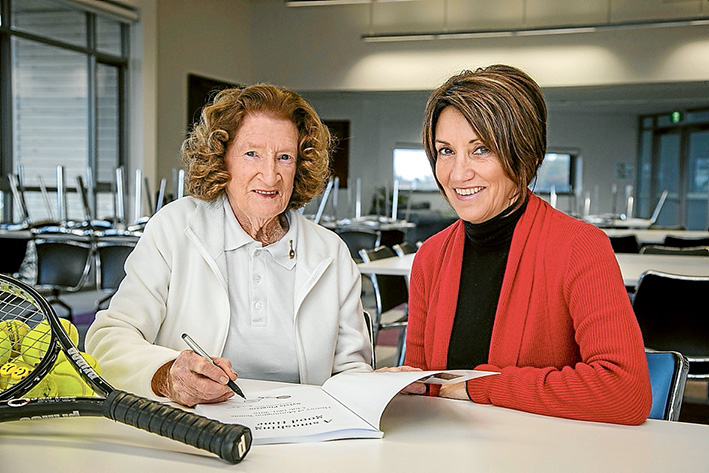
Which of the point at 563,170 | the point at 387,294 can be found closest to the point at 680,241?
the point at 387,294

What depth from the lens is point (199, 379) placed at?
48.1 inches

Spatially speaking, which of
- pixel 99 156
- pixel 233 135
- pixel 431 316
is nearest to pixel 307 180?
pixel 233 135

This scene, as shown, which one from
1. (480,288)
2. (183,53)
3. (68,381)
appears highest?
(183,53)

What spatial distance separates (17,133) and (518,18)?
6.90m

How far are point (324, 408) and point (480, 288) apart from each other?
21.6 inches

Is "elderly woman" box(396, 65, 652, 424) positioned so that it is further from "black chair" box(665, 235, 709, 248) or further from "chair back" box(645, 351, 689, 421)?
"black chair" box(665, 235, 709, 248)

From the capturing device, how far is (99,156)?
8875 mm

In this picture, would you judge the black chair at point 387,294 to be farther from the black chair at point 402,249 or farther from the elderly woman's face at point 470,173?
the elderly woman's face at point 470,173

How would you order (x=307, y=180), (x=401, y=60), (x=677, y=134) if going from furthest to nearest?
1. (x=677, y=134)
2. (x=401, y=60)
3. (x=307, y=180)

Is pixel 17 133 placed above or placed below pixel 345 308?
above

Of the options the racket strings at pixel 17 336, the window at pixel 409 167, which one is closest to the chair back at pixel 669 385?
the racket strings at pixel 17 336

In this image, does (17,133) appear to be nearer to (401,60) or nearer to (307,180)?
(401,60)

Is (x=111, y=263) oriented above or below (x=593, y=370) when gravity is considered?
below

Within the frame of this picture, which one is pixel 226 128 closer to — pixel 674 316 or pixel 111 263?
pixel 674 316
